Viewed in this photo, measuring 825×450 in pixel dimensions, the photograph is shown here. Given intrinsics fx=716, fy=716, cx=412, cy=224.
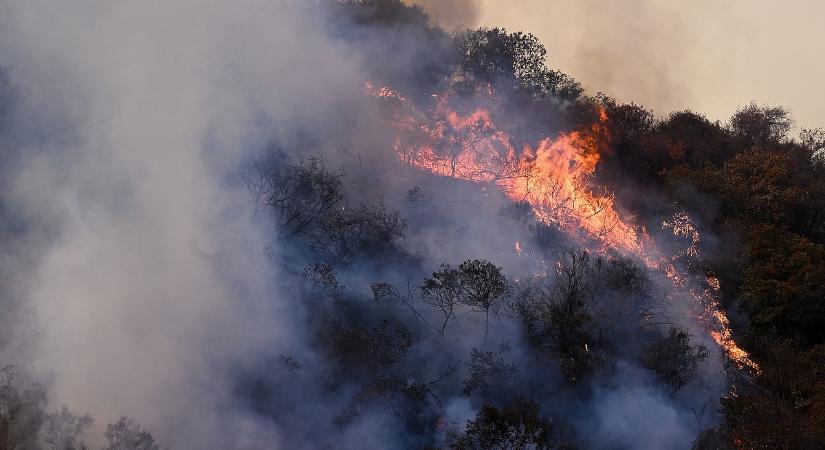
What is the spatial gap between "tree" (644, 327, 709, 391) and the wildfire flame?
510 centimetres

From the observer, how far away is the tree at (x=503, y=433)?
22.1m

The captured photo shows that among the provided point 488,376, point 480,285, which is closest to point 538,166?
point 480,285

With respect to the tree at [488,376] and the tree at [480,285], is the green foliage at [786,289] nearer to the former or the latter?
the tree at [488,376]

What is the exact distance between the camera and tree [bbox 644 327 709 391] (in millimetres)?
27562

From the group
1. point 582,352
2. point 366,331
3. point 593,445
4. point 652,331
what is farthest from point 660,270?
point 366,331

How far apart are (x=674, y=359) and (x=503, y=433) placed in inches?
369

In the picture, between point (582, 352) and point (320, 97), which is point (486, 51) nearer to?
point (320, 97)

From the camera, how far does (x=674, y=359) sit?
2788 centimetres

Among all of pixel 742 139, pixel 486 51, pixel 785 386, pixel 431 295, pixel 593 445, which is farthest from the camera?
pixel 742 139

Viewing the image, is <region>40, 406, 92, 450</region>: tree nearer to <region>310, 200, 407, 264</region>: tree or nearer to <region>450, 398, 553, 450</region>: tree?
<region>450, 398, 553, 450</region>: tree

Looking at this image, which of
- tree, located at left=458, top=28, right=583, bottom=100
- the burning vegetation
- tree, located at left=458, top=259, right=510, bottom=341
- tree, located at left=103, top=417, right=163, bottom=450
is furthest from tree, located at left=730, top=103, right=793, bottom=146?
tree, located at left=103, top=417, right=163, bottom=450

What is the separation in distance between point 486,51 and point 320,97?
1049cm

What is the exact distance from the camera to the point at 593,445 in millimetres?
25062

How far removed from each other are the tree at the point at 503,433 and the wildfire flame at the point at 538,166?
41.0ft
